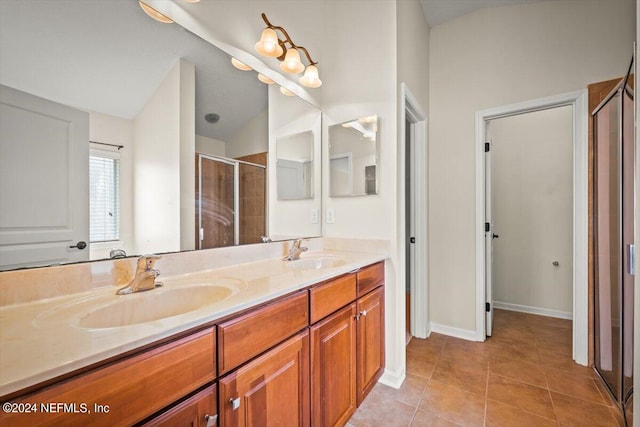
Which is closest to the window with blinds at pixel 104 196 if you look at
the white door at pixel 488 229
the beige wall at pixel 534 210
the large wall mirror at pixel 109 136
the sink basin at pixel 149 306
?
the large wall mirror at pixel 109 136

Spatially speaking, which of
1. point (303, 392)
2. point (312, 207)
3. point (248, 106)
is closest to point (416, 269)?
point (312, 207)

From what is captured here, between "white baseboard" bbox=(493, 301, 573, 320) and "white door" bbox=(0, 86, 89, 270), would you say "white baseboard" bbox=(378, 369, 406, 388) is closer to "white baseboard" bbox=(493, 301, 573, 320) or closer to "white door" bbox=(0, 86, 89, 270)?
"white door" bbox=(0, 86, 89, 270)

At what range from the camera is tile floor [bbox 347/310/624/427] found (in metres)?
1.51

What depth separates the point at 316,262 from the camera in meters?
1.72

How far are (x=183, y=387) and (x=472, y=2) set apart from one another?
10.9 ft

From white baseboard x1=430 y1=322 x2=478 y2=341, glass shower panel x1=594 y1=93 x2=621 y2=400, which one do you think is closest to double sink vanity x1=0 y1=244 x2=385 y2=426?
white baseboard x1=430 y1=322 x2=478 y2=341

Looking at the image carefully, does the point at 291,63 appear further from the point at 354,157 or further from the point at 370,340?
the point at 370,340

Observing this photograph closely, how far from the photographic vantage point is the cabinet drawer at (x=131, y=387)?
49 cm

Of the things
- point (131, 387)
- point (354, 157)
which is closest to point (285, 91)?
point (354, 157)

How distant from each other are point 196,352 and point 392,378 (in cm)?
156

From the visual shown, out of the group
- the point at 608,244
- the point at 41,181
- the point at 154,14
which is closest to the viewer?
the point at 41,181

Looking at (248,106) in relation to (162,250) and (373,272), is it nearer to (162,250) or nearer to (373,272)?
(162,250)

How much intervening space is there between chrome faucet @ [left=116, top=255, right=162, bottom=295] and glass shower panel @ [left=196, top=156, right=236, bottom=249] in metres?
0.33

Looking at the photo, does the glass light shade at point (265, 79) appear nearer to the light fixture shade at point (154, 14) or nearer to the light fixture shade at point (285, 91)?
the light fixture shade at point (285, 91)
